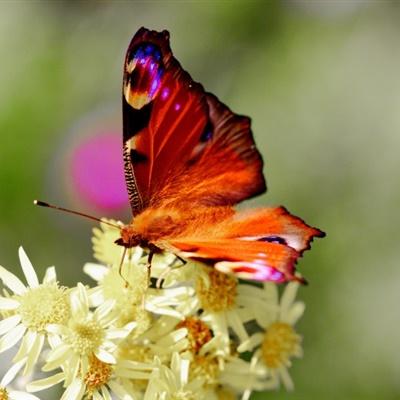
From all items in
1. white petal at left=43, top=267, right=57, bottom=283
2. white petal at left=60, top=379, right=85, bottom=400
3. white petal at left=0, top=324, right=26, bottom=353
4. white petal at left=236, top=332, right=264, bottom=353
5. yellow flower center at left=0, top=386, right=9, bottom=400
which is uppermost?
white petal at left=43, top=267, right=57, bottom=283

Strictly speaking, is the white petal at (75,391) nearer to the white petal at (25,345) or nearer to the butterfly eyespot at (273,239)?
the white petal at (25,345)

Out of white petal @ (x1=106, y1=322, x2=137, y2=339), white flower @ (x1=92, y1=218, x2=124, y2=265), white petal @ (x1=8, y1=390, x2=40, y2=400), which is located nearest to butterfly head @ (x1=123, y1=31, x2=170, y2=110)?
white flower @ (x1=92, y1=218, x2=124, y2=265)

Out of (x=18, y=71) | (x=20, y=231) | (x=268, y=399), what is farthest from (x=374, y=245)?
(x=18, y=71)

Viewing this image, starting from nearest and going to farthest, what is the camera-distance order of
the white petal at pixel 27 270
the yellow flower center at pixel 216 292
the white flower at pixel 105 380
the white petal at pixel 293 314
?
the white flower at pixel 105 380 < the white petal at pixel 27 270 < the yellow flower center at pixel 216 292 < the white petal at pixel 293 314

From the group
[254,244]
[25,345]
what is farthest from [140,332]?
[254,244]

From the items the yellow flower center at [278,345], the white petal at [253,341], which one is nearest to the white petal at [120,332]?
the white petal at [253,341]

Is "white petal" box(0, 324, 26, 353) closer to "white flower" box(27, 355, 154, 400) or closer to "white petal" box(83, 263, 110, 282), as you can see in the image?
"white flower" box(27, 355, 154, 400)

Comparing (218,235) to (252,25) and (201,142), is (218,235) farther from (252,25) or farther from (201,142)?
(252,25)
